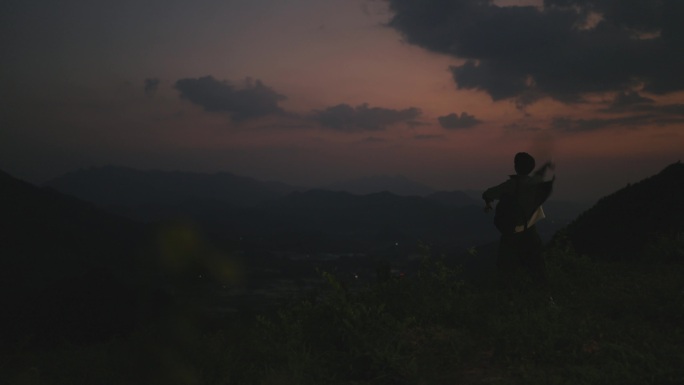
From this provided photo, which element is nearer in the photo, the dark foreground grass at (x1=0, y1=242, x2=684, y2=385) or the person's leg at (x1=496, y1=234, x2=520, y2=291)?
the dark foreground grass at (x1=0, y1=242, x2=684, y2=385)

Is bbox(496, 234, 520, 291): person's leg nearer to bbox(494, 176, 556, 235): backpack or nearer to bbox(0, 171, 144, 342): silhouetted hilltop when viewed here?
bbox(494, 176, 556, 235): backpack

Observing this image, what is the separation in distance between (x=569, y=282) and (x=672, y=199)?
33.6 feet

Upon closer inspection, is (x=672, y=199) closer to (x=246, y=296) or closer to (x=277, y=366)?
(x=277, y=366)

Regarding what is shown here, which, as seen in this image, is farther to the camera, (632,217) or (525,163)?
(632,217)

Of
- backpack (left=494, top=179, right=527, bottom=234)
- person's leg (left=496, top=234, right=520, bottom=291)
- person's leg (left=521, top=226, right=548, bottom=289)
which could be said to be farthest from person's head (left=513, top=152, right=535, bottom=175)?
person's leg (left=496, top=234, right=520, bottom=291)

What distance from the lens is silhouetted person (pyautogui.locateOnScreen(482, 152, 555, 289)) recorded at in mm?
7887

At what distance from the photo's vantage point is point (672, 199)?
15742mm

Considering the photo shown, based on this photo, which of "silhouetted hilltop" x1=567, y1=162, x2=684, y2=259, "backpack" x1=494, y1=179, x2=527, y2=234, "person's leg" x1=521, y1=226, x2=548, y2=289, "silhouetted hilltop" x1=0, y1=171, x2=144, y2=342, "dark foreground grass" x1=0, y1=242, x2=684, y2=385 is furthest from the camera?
"silhouetted hilltop" x1=0, y1=171, x2=144, y2=342

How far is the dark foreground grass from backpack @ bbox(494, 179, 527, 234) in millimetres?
1116

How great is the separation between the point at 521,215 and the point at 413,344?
3388 mm

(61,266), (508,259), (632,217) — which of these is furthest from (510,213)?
(61,266)

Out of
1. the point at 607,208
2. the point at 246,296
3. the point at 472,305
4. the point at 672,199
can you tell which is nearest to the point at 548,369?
the point at 472,305

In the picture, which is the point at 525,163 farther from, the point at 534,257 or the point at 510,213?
the point at 534,257

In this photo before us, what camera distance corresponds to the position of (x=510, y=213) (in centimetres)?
789
